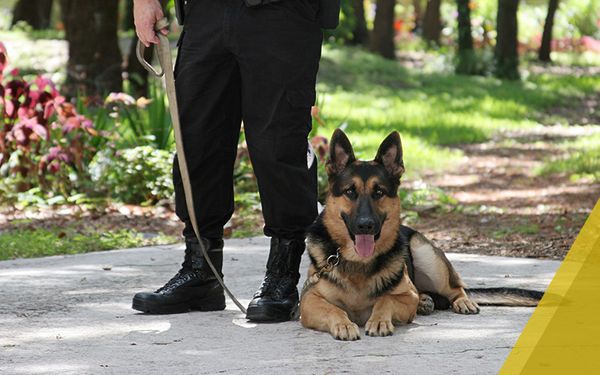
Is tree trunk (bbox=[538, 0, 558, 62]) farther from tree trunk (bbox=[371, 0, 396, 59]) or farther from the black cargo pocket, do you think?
the black cargo pocket

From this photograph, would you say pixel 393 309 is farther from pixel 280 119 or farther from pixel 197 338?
pixel 280 119

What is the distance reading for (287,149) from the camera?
540 centimetres

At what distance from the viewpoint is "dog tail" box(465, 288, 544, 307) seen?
571cm

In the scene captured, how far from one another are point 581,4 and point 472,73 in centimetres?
1425

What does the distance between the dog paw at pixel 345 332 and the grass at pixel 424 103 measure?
6032 millimetres

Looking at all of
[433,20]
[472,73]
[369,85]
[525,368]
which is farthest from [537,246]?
[433,20]

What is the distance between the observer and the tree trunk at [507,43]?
1081 inches

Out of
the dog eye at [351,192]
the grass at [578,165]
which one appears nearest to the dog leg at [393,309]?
the dog eye at [351,192]

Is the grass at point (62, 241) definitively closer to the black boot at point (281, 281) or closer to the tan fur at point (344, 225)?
the black boot at point (281, 281)

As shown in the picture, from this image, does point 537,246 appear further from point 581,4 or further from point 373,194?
point 581,4

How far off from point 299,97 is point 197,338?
117cm

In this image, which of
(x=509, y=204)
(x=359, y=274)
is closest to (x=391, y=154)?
(x=359, y=274)

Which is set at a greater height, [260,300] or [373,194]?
[373,194]

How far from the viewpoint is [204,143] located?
5.55 meters
